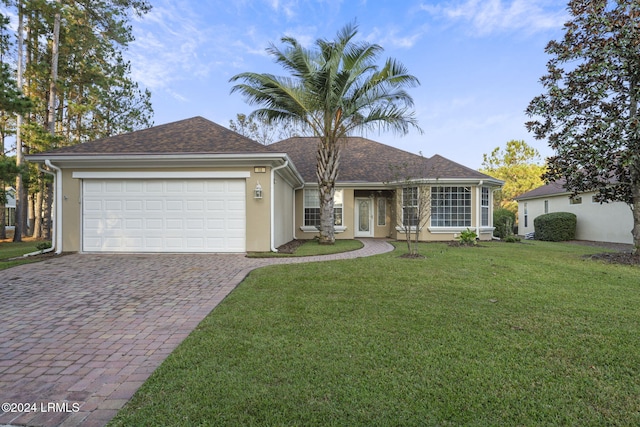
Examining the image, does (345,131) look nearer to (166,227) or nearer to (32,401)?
(166,227)

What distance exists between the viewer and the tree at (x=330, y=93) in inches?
402

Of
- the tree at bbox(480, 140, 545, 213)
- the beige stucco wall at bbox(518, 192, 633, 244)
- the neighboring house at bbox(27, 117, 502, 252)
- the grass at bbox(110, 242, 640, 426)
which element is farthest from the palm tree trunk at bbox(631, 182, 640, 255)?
the tree at bbox(480, 140, 545, 213)

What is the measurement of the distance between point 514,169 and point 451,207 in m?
21.2

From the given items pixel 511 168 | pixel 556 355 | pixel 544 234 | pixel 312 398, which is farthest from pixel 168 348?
pixel 511 168

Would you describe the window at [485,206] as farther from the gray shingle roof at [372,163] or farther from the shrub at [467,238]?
the shrub at [467,238]

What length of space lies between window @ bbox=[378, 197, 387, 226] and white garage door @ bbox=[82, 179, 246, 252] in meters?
7.97

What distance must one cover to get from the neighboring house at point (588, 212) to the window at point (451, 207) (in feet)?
10.8

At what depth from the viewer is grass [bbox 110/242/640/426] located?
2094 millimetres

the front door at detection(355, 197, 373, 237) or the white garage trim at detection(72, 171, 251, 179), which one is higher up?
the white garage trim at detection(72, 171, 251, 179)

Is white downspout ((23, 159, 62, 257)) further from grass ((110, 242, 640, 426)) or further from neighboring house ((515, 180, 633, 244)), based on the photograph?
neighboring house ((515, 180, 633, 244))

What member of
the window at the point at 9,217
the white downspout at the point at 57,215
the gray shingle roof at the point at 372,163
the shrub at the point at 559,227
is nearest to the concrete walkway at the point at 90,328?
the white downspout at the point at 57,215

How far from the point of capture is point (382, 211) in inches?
607

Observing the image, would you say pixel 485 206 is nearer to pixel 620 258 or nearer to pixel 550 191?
pixel 620 258

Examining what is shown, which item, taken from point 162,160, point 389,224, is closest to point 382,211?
point 389,224
